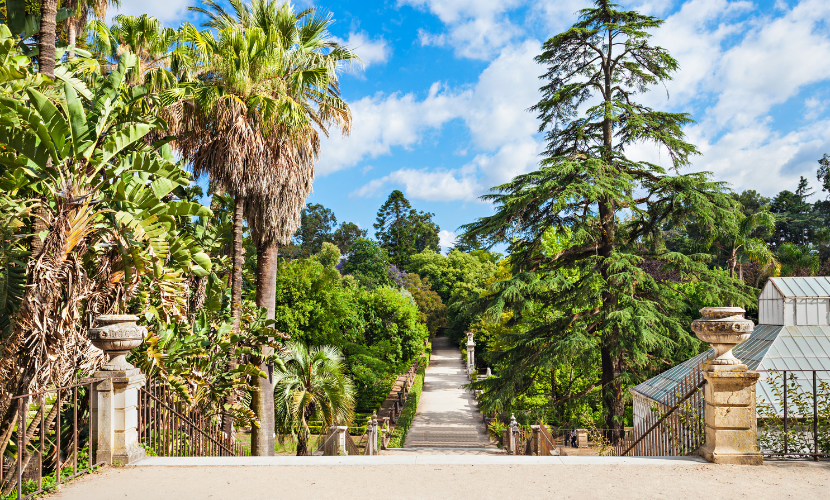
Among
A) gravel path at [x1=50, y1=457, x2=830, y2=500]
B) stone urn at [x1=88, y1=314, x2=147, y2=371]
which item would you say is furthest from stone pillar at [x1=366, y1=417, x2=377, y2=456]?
stone urn at [x1=88, y1=314, x2=147, y2=371]

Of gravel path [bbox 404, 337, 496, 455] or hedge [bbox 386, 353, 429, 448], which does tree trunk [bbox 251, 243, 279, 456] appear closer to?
gravel path [bbox 404, 337, 496, 455]

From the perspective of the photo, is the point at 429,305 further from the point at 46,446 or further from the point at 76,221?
the point at 76,221

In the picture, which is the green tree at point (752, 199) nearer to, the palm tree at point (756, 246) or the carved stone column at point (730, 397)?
the palm tree at point (756, 246)

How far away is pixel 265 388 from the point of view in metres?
11.9

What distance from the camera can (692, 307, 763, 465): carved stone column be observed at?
18.3ft

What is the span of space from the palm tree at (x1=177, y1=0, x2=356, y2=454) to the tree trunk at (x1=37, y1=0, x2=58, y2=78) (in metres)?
3.42

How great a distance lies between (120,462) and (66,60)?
22.3 feet

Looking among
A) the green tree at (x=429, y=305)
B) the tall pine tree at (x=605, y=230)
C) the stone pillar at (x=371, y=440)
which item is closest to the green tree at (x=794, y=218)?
the green tree at (x=429, y=305)

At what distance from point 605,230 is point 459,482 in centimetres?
1248

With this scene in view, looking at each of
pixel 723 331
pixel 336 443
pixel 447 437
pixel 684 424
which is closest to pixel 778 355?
pixel 684 424

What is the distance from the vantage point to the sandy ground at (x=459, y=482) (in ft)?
15.8

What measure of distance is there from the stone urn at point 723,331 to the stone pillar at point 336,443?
994 cm

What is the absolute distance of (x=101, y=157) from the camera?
Answer: 20.3ft

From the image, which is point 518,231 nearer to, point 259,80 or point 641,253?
point 641,253
